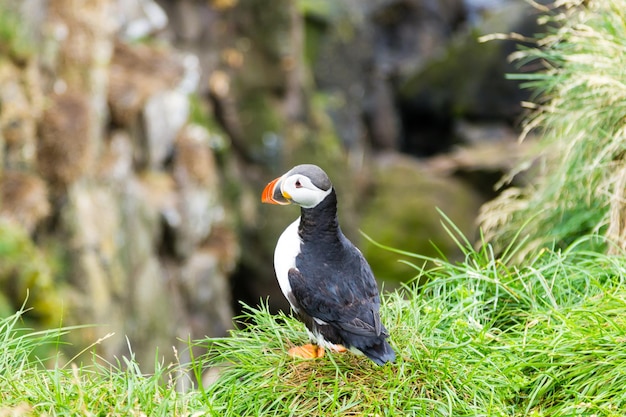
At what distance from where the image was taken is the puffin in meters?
2.66

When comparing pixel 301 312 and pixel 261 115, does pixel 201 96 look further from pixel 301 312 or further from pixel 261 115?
pixel 301 312

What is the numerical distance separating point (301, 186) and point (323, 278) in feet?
1.19

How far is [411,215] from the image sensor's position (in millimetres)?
14773

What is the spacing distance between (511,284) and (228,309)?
8640mm

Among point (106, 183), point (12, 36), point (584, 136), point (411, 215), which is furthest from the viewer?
point (411, 215)

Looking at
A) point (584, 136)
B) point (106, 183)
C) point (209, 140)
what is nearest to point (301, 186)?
point (584, 136)

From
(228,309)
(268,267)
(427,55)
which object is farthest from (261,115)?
(427,55)

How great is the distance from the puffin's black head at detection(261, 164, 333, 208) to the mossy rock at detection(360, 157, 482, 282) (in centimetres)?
1053

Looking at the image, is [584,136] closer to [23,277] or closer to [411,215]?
[23,277]

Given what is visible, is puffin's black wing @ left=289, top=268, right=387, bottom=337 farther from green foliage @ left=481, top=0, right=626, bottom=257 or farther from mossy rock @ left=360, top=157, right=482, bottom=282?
mossy rock @ left=360, top=157, right=482, bottom=282

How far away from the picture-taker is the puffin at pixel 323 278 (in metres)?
2.66

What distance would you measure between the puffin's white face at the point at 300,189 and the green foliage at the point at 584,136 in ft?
4.16

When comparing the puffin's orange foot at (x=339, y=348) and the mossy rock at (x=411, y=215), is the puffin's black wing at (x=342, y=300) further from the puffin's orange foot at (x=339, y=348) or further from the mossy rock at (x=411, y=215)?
the mossy rock at (x=411, y=215)

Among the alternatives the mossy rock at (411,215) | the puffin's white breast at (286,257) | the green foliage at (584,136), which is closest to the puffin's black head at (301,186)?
the puffin's white breast at (286,257)
